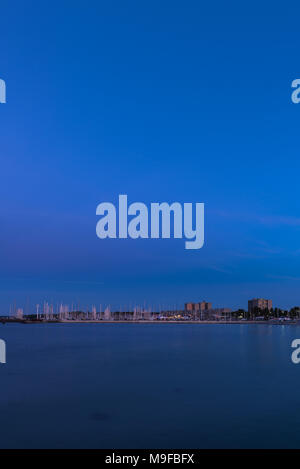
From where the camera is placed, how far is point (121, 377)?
1308 inches

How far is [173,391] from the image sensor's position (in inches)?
1077

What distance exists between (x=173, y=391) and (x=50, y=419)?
9.64m

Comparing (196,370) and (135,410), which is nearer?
(135,410)

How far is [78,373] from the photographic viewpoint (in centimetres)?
3566

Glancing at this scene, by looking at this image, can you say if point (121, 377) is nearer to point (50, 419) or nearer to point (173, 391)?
point (173, 391)
